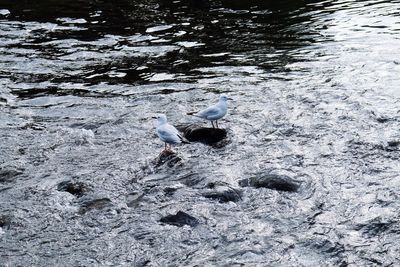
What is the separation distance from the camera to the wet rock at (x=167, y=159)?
10.8 metres

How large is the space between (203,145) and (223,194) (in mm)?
2363

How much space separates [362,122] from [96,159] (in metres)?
5.41

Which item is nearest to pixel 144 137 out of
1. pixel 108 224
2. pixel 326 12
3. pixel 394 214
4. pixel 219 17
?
pixel 108 224

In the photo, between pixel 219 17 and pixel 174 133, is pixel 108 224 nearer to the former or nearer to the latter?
pixel 174 133

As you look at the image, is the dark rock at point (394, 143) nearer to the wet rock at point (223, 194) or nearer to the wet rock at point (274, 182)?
the wet rock at point (274, 182)

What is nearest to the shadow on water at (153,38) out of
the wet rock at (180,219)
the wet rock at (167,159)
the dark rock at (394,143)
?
the wet rock at (167,159)

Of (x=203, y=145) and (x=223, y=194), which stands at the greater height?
(x=223, y=194)

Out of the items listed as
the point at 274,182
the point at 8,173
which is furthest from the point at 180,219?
the point at 8,173

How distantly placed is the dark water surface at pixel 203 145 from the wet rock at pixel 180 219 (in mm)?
24

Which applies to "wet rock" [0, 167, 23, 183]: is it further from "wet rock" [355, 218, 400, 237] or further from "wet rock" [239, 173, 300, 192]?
"wet rock" [355, 218, 400, 237]

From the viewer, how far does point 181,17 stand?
77.8ft

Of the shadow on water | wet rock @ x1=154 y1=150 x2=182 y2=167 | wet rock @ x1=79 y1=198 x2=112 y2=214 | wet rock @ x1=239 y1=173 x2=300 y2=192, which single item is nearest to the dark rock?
wet rock @ x1=239 y1=173 x2=300 y2=192

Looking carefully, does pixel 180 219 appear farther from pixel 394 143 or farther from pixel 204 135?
pixel 394 143

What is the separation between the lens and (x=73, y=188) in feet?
32.6
